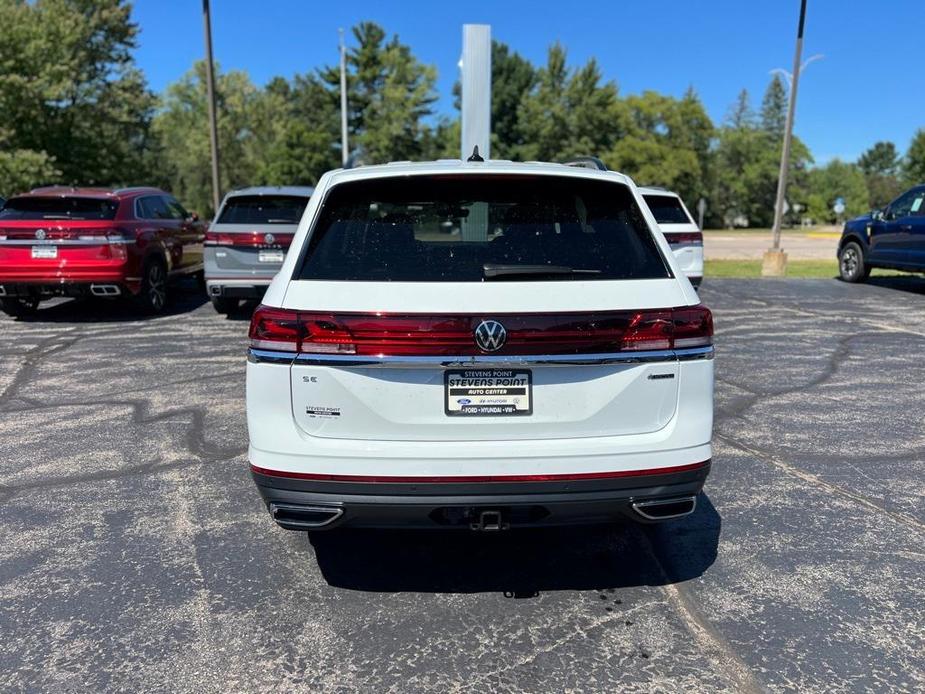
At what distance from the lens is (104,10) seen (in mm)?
38531

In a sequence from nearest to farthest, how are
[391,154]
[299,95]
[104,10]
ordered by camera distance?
[104,10] < [391,154] < [299,95]

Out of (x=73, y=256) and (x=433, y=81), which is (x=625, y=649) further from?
(x=433, y=81)

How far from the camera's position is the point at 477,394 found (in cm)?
274

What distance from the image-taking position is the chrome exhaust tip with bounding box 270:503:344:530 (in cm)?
281

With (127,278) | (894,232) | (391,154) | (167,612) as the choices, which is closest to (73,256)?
(127,278)

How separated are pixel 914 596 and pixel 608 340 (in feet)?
6.02

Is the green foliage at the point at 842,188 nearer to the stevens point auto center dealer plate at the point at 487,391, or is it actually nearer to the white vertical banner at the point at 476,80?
the white vertical banner at the point at 476,80

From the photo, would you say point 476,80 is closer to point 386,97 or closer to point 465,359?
point 465,359

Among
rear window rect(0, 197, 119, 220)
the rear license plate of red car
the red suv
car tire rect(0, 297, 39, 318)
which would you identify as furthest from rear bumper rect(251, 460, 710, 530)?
car tire rect(0, 297, 39, 318)

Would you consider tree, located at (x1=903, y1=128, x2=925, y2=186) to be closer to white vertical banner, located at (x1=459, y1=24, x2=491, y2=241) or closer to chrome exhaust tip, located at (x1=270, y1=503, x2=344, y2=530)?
white vertical banner, located at (x1=459, y1=24, x2=491, y2=241)

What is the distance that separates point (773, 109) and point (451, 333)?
118 metres

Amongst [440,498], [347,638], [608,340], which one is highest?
[608,340]

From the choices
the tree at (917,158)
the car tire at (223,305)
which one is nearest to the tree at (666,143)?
the tree at (917,158)

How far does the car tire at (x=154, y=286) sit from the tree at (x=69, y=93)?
77.6 ft
